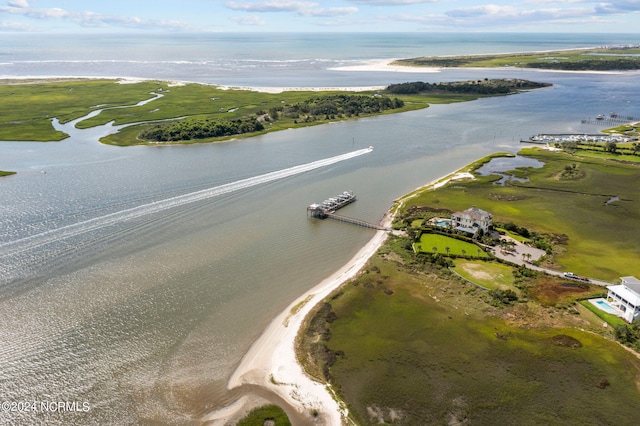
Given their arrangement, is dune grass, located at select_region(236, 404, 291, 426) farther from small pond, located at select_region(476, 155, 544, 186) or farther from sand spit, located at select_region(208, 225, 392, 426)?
small pond, located at select_region(476, 155, 544, 186)

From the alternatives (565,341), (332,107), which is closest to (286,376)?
(565,341)

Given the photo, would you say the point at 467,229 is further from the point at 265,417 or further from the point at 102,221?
the point at 102,221

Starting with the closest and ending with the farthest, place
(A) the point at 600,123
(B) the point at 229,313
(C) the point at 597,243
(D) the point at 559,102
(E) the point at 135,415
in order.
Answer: (E) the point at 135,415 < (B) the point at 229,313 < (C) the point at 597,243 < (A) the point at 600,123 < (D) the point at 559,102

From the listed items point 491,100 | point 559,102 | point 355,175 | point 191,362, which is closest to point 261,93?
point 491,100

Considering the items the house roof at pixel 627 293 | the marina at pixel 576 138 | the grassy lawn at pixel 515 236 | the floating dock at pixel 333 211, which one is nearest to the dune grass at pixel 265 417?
the house roof at pixel 627 293

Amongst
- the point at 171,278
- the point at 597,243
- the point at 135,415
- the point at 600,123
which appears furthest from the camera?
the point at 600,123

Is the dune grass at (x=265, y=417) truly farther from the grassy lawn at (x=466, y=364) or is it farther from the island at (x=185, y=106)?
the island at (x=185, y=106)

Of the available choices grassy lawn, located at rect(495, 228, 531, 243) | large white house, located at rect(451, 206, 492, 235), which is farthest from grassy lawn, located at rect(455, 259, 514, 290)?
grassy lawn, located at rect(495, 228, 531, 243)

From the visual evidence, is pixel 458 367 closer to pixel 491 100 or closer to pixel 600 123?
pixel 600 123
